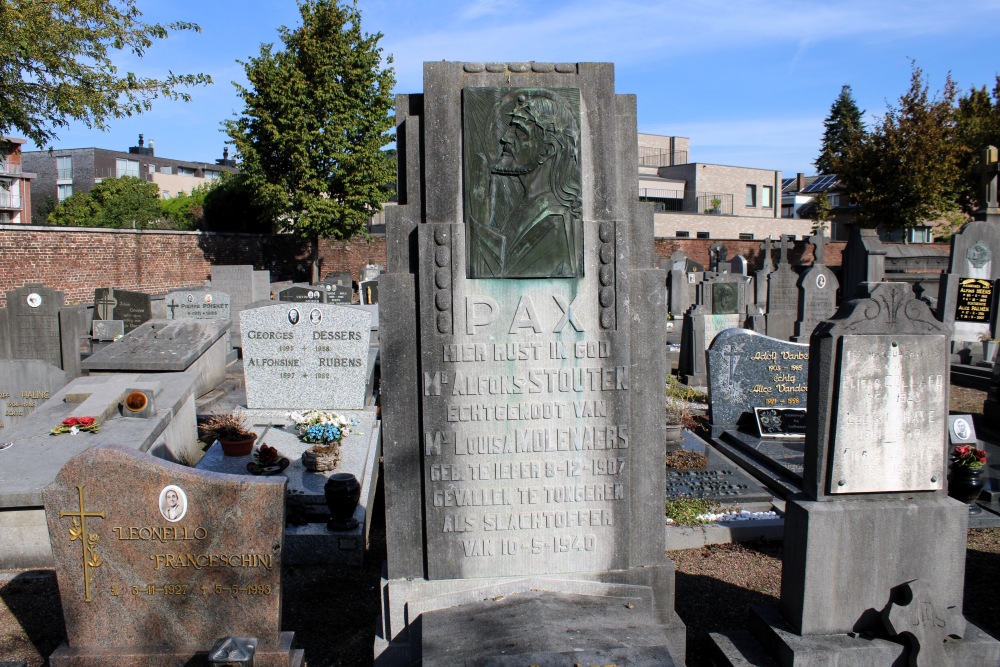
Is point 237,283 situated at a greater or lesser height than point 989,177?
lesser

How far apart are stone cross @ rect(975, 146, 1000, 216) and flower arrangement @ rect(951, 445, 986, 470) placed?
A: 38.8 feet

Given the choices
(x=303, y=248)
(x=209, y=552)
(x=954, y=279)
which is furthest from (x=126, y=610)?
(x=303, y=248)

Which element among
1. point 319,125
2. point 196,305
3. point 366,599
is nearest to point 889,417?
point 366,599

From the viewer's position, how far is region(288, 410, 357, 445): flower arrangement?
722 cm

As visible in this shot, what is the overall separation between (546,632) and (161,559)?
2.17 m

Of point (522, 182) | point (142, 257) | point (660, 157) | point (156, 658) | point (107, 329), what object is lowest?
point (156, 658)

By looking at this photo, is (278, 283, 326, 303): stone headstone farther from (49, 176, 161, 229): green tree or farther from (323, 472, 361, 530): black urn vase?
(49, 176, 161, 229): green tree

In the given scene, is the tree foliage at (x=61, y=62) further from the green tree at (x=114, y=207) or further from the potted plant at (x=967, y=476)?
the green tree at (x=114, y=207)

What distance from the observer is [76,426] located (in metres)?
6.53

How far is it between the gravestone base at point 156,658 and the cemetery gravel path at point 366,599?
687 millimetres

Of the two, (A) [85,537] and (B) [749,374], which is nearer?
(A) [85,537]

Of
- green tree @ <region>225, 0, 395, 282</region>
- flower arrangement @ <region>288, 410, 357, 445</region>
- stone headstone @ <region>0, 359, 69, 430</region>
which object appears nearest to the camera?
flower arrangement @ <region>288, 410, 357, 445</region>

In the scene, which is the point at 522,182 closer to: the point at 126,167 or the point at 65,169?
the point at 126,167

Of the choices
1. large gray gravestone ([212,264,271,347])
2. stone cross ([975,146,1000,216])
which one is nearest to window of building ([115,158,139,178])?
large gray gravestone ([212,264,271,347])
